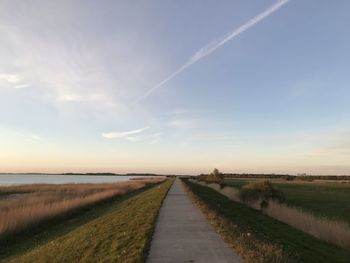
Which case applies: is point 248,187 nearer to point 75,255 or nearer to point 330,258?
point 330,258

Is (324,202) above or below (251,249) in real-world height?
above

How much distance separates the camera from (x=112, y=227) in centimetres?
1537

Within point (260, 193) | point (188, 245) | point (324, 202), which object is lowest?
point (188, 245)

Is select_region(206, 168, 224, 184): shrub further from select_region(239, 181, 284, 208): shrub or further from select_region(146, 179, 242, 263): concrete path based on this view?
select_region(146, 179, 242, 263): concrete path

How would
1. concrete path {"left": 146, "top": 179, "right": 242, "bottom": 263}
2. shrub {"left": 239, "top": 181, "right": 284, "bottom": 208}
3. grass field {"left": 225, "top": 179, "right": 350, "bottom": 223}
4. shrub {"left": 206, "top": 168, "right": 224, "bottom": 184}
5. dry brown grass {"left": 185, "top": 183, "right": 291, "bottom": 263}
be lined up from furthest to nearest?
shrub {"left": 206, "top": 168, "right": 224, "bottom": 184} → shrub {"left": 239, "top": 181, "right": 284, "bottom": 208} → grass field {"left": 225, "top": 179, "right": 350, "bottom": 223} → concrete path {"left": 146, "top": 179, "right": 242, "bottom": 263} → dry brown grass {"left": 185, "top": 183, "right": 291, "bottom": 263}

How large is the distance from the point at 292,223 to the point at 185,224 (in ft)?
33.7

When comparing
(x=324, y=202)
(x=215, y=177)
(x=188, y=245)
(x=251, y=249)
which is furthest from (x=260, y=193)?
(x=215, y=177)

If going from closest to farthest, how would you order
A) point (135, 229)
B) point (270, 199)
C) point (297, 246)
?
point (297, 246) < point (135, 229) < point (270, 199)

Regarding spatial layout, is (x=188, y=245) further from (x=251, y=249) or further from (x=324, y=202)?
(x=324, y=202)

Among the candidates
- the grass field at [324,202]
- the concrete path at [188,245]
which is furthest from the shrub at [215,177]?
the concrete path at [188,245]

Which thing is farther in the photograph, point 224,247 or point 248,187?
point 248,187

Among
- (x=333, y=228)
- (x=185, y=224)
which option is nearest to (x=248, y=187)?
(x=333, y=228)

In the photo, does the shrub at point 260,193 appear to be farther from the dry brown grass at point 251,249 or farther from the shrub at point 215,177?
the shrub at point 215,177

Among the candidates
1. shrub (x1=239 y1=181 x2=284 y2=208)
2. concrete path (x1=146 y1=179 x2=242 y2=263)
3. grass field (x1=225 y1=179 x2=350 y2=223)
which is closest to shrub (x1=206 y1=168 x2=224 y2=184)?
grass field (x1=225 y1=179 x2=350 y2=223)
